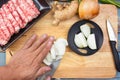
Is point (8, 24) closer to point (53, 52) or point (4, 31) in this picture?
point (4, 31)

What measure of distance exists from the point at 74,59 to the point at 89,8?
23 centimetres

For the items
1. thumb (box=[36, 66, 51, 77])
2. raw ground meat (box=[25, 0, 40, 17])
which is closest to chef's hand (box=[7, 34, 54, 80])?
thumb (box=[36, 66, 51, 77])

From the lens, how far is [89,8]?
56.3 inches

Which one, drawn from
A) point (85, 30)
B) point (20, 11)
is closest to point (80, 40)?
point (85, 30)

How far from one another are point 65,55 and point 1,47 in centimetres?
27

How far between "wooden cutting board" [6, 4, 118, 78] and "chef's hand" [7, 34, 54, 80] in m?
0.04

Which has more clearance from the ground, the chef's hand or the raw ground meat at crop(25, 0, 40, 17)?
the raw ground meat at crop(25, 0, 40, 17)

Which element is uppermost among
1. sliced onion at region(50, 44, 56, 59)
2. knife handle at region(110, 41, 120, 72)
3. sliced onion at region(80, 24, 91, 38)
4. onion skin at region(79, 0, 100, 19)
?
onion skin at region(79, 0, 100, 19)

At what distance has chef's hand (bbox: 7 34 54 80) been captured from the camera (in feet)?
4.66

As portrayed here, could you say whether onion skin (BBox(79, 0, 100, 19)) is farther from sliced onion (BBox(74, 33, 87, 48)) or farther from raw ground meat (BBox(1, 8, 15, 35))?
raw ground meat (BBox(1, 8, 15, 35))

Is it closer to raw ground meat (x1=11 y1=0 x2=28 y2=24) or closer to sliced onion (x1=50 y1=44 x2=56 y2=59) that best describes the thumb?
sliced onion (x1=50 y1=44 x2=56 y2=59)

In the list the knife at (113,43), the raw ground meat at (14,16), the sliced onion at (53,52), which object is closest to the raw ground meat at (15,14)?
the raw ground meat at (14,16)

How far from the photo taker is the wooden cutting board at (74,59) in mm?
1469

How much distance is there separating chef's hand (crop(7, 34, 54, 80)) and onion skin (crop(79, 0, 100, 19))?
170 millimetres
